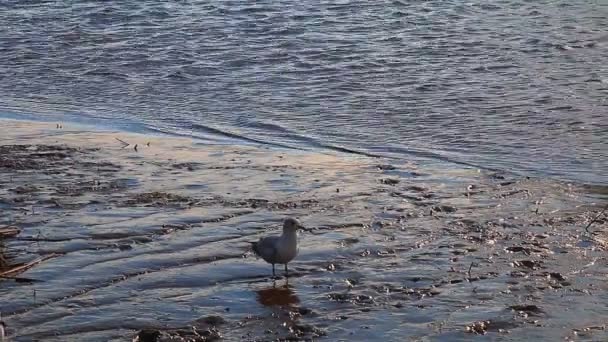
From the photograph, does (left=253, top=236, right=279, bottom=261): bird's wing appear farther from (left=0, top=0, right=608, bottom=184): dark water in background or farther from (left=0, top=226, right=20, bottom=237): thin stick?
(left=0, top=0, right=608, bottom=184): dark water in background

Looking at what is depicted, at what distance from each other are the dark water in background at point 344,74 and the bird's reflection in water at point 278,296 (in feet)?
13.6

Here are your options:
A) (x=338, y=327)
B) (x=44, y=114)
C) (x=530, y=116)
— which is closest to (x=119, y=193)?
(x=338, y=327)

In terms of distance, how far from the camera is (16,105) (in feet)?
46.4

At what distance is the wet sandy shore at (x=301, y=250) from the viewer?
6555 millimetres

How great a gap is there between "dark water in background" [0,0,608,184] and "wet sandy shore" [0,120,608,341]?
1459mm

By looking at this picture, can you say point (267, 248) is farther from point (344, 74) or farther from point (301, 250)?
point (344, 74)

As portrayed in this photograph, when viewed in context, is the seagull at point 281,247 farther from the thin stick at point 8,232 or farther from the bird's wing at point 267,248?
the thin stick at point 8,232

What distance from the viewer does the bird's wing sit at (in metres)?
7.25

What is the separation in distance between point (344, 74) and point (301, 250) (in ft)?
25.7

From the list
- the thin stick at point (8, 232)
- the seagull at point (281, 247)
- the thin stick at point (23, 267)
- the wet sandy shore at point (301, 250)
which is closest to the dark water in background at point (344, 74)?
the wet sandy shore at point (301, 250)

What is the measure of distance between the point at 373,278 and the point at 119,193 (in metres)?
3.00

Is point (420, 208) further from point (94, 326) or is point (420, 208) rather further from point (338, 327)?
point (94, 326)

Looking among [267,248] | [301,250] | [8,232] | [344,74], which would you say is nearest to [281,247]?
[267,248]

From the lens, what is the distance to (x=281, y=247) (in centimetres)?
722
